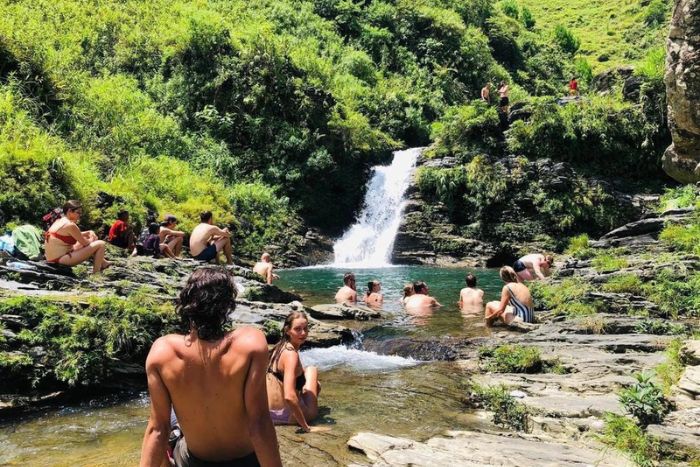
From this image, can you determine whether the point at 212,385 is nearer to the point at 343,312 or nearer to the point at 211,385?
the point at 211,385

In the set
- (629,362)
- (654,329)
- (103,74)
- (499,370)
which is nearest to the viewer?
(629,362)

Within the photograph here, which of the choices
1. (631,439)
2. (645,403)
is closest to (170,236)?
(645,403)

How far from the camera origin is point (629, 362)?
7.25m

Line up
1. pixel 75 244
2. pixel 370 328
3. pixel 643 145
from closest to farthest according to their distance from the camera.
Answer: pixel 75 244 → pixel 370 328 → pixel 643 145

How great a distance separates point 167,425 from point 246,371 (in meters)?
0.58

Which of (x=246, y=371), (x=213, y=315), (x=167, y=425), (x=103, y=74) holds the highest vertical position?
(x=103, y=74)

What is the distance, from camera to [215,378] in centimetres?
275

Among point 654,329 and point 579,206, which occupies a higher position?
point 579,206

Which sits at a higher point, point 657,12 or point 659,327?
point 657,12

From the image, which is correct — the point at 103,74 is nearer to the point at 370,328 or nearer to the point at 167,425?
the point at 370,328

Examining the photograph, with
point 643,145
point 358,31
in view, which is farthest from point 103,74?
point 643,145

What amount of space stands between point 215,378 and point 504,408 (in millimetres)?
3984

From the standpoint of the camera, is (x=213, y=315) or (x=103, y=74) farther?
(x=103, y=74)

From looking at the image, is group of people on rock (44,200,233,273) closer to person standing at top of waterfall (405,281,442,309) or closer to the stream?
the stream
